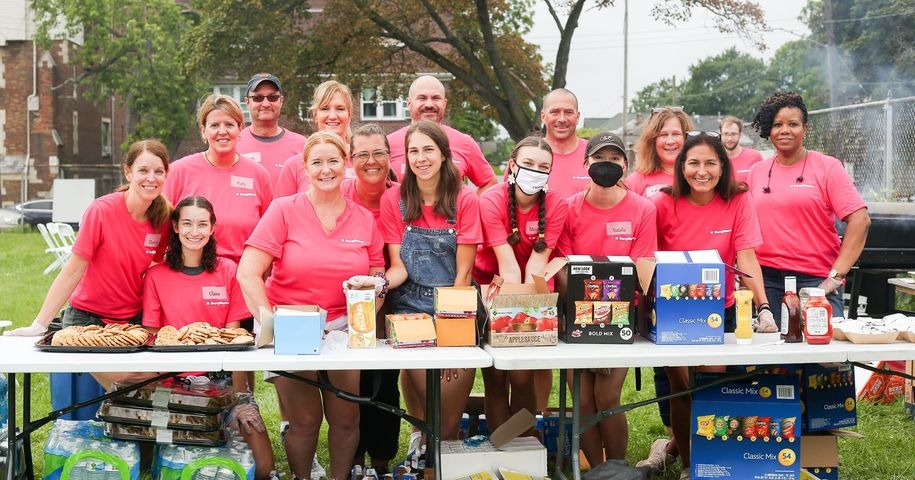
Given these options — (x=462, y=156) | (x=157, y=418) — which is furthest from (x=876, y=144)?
(x=157, y=418)

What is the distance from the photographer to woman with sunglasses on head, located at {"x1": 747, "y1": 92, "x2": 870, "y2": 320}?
15.6 feet

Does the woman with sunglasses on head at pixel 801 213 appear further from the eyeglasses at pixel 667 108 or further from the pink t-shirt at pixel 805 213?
the eyeglasses at pixel 667 108

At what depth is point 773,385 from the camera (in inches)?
160

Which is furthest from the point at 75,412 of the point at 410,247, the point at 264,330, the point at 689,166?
the point at 689,166

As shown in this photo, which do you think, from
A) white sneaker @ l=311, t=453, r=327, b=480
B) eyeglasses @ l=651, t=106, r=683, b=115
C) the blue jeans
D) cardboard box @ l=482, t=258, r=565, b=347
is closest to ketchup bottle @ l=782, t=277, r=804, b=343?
the blue jeans

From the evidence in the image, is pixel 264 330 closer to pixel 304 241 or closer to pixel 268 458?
pixel 304 241

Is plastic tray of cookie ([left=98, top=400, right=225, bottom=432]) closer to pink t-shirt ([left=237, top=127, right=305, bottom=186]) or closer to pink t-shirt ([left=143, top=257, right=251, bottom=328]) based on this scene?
pink t-shirt ([left=143, top=257, right=251, bottom=328])

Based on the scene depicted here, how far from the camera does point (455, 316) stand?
3.84 metres

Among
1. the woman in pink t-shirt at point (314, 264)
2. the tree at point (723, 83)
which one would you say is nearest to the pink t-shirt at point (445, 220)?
the woman in pink t-shirt at point (314, 264)

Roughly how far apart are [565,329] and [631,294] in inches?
13.0

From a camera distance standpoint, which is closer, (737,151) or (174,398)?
(174,398)

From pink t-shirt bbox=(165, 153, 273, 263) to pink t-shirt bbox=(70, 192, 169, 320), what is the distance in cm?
36

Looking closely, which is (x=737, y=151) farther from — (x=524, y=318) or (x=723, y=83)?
(x=723, y=83)

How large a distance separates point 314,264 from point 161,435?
1.03 meters
